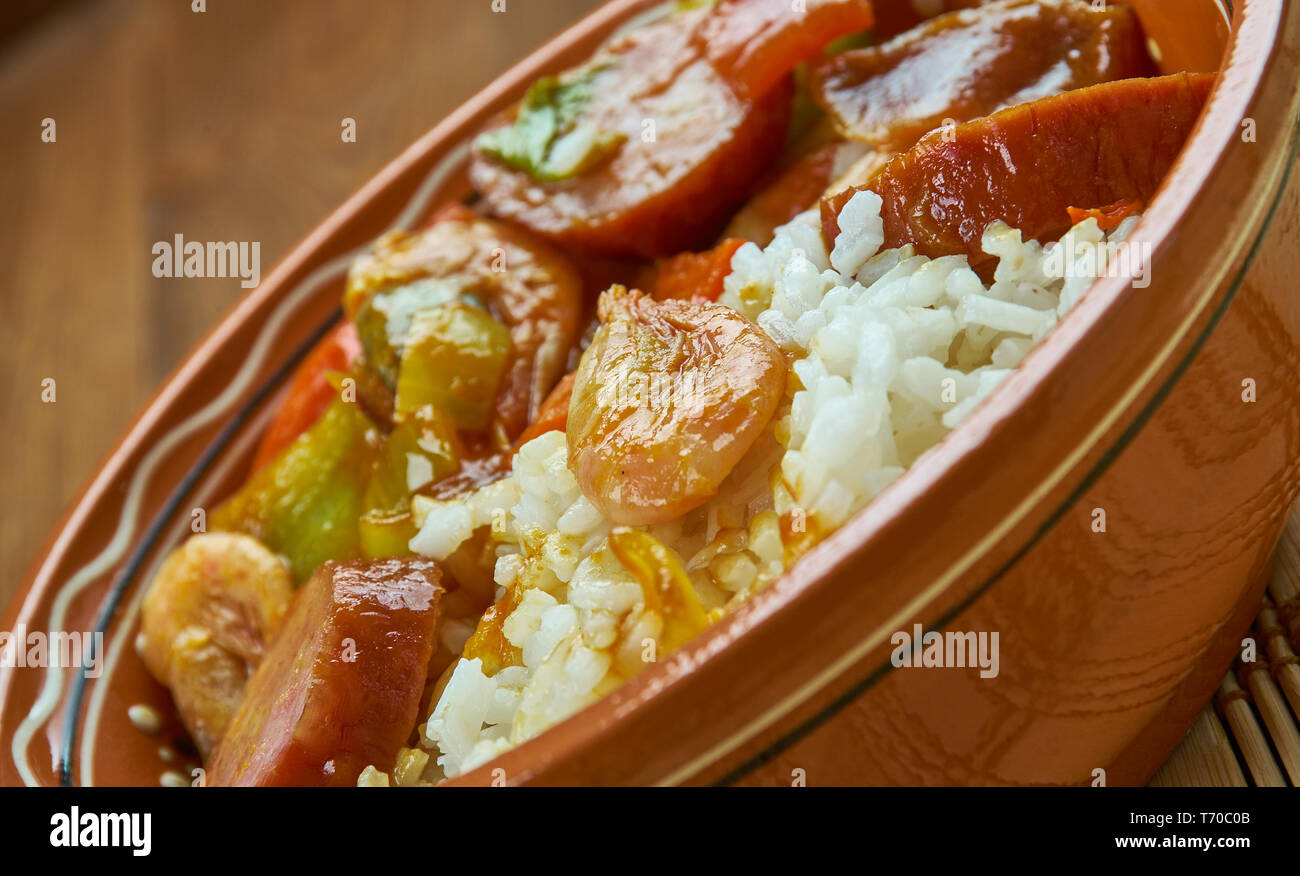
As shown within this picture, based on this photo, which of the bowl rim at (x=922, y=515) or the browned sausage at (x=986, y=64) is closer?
the bowl rim at (x=922, y=515)

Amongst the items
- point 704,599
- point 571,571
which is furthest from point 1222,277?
point 571,571

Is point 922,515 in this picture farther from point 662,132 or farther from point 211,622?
point 211,622

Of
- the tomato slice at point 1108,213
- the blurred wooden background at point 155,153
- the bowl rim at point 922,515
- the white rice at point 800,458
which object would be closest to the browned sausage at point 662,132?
the white rice at point 800,458

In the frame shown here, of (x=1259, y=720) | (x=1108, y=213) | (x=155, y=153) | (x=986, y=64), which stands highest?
(x=155, y=153)

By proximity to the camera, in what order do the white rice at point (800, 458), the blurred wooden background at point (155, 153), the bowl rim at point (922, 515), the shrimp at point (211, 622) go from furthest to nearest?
the blurred wooden background at point (155, 153) → the shrimp at point (211, 622) → the white rice at point (800, 458) → the bowl rim at point (922, 515)

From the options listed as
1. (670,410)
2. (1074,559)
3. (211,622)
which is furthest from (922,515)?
(211,622)

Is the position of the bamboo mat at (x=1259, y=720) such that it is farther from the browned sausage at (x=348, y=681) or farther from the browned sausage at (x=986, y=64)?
the browned sausage at (x=348, y=681)

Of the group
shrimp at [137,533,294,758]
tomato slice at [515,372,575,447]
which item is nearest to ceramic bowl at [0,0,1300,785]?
tomato slice at [515,372,575,447]
